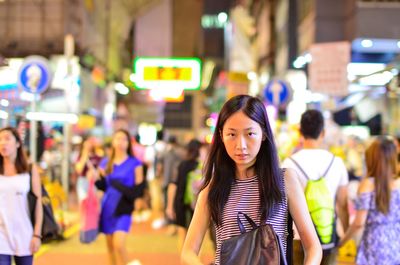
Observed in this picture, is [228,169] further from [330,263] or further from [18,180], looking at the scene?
[18,180]

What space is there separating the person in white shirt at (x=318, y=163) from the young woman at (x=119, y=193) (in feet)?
9.18

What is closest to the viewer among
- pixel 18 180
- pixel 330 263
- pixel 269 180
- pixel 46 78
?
pixel 269 180

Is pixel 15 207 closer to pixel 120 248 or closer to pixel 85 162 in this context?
pixel 120 248

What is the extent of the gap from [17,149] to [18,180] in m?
0.31

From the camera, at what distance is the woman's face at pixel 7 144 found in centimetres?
527

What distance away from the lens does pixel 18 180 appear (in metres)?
5.23

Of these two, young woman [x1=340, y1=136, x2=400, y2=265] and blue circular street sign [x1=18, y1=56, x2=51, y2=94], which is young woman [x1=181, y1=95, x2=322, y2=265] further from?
blue circular street sign [x1=18, y1=56, x2=51, y2=94]

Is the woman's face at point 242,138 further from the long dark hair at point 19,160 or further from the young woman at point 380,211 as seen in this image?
the long dark hair at point 19,160

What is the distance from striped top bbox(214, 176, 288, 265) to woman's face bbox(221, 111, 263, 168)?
12 centimetres

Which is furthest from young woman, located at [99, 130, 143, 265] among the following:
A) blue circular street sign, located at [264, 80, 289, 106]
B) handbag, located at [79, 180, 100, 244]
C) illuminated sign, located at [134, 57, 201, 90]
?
illuminated sign, located at [134, 57, 201, 90]

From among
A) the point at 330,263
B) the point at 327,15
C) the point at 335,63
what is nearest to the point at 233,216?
the point at 330,263

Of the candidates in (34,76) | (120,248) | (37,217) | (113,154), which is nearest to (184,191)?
(113,154)

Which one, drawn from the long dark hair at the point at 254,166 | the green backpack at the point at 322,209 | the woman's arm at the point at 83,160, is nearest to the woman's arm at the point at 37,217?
the green backpack at the point at 322,209

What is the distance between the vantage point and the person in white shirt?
4863 mm
